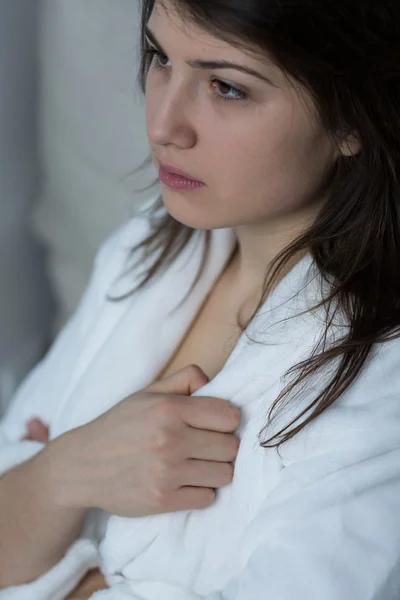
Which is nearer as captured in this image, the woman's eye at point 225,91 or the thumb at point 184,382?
the woman's eye at point 225,91

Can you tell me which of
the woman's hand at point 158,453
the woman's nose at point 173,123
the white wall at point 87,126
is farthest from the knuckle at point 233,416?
the white wall at point 87,126

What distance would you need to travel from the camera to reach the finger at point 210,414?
901mm

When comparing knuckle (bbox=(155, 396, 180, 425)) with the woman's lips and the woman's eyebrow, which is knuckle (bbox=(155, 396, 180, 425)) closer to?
the woman's lips

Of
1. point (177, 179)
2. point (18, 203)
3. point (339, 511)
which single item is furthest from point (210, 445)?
point (18, 203)

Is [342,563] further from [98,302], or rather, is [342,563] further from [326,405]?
[98,302]

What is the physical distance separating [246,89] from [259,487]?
0.39 metres

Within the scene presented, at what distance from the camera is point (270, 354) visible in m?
0.91

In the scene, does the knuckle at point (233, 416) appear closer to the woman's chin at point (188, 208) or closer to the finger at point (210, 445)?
the finger at point (210, 445)

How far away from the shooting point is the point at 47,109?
1.54 metres

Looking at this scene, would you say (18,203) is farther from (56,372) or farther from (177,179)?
(177,179)

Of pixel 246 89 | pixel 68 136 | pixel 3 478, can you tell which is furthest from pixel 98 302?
pixel 246 89

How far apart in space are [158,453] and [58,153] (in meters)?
0.80

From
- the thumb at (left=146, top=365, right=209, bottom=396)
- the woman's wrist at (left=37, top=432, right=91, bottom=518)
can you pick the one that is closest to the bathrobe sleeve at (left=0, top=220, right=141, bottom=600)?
the woman's wrist at (left=37, top=432, right=91, bottom=518)

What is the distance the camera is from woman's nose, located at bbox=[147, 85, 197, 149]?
0.83m
